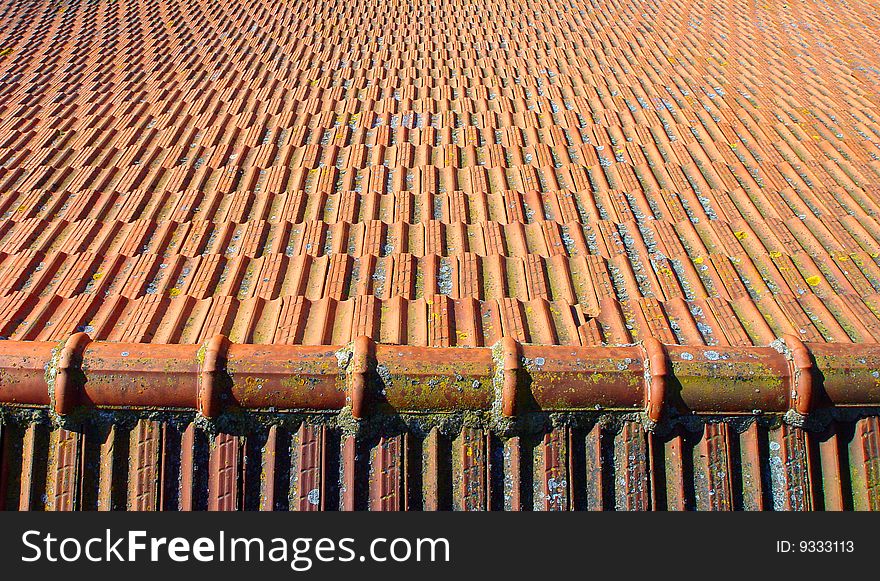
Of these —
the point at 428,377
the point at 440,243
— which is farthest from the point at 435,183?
the point at 428,377

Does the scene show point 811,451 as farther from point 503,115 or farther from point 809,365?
point 503,115

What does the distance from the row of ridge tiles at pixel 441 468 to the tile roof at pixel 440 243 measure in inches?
0.4

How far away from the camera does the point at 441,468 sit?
1.87m

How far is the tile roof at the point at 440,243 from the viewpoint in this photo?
180cm

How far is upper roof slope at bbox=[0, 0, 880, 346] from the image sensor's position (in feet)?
7.27

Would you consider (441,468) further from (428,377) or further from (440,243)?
(440,243)

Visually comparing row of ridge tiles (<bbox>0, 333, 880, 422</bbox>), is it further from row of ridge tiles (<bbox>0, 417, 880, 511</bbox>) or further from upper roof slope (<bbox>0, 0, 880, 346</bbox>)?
upper roof slope (<bbox>0, 0, 880, 346</bbox>)

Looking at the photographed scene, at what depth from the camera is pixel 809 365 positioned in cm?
178

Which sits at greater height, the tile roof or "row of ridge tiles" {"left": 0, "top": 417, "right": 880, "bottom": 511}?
the tile roof

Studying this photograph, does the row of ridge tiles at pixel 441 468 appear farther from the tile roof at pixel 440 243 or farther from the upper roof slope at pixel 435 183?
the upper roof slope at pixel 435 183

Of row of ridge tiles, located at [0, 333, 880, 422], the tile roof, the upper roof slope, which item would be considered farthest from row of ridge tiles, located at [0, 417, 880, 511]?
the upper roof slope

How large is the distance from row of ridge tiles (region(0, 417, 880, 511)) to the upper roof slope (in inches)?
13.4
